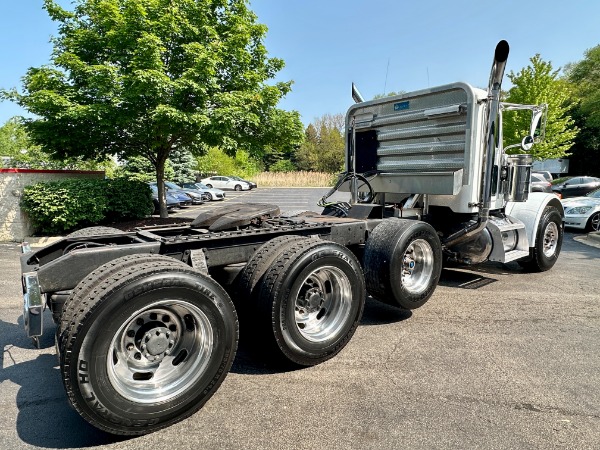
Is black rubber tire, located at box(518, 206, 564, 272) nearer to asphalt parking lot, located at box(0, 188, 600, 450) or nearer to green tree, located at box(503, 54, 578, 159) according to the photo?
asphalt parking lot, located at box(0, 188, 600, 450)

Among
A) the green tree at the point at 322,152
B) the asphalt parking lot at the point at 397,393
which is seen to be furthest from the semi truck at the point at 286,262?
the green tree at the point at 322,152

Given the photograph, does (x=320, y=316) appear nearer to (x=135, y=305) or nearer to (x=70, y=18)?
(x=135, y=305)

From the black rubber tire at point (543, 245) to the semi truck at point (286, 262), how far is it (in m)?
0.03

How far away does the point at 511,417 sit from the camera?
2.72m

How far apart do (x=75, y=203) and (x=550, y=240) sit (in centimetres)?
1079

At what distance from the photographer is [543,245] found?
6641mm

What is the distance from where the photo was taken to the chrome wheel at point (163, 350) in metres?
2.64

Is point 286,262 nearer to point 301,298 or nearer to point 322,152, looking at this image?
point 301,298

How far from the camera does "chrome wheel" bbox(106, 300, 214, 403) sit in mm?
2645

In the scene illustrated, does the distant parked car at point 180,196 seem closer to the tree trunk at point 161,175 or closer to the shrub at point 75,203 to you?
the tree trunk at point 161,175

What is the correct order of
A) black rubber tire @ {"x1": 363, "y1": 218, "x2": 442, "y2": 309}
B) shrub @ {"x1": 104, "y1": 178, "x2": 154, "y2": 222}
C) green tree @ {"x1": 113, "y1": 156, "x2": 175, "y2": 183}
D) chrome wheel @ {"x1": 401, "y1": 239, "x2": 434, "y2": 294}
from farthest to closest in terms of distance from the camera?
green tree @ {"x1": 113, "y1": 156, "x2": 175, "y2": 183}
shrub @ {"x1": 104, "y1": 178, "x2": 154, "y2": 222}
chrome wheel @ {"x1": 401, "y1": 239, "x2": 434, "y2": 294}
black rubber tire @ {"x1": 363, "y1": 218, "x2": 442, "y2": 309}

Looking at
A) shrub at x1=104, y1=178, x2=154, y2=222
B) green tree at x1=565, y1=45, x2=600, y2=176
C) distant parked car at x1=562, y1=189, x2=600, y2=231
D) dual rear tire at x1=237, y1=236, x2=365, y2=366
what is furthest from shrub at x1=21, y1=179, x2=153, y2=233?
green tree at x1=565, y1=45, x2=600, y2=176

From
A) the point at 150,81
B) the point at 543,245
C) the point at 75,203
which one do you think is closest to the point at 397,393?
the point at 543,245

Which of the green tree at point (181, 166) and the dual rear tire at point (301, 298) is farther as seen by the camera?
the green tree at point (181, 166)
